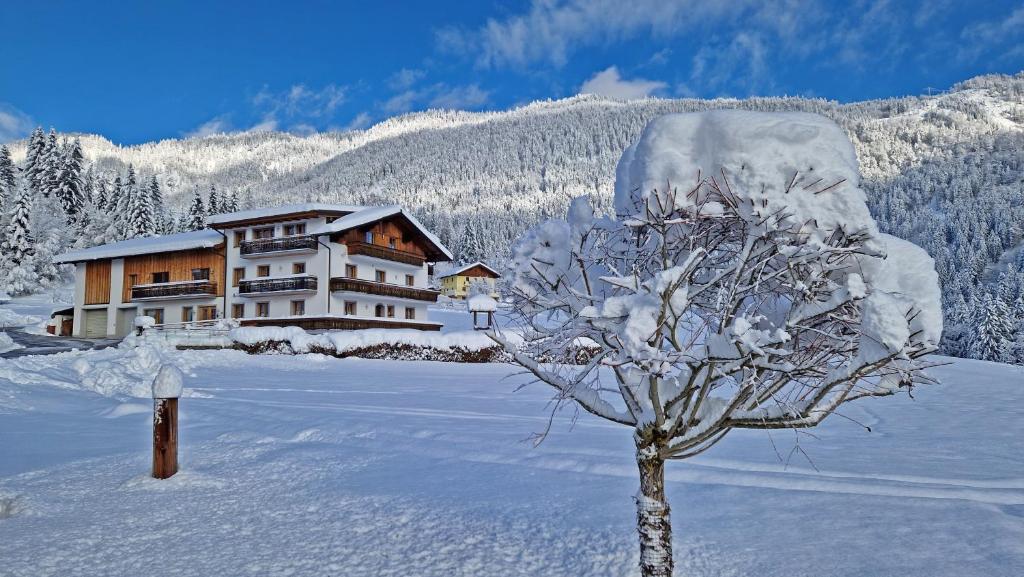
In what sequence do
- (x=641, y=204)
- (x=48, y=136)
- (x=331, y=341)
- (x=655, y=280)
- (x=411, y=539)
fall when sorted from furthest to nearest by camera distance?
(x=48, y=136) → (x=331, y=341) → (x=411, y=539) → (x=641, y=204) → (x=655, y=280)

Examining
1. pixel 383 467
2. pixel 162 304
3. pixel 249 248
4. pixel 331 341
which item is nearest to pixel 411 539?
→ pixel 383 467

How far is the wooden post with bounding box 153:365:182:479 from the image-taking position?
6809mm

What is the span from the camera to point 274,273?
130ft

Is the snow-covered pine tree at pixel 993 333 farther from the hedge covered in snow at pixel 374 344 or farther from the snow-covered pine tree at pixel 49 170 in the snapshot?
the snow-covered pine tree at pixel 49 170

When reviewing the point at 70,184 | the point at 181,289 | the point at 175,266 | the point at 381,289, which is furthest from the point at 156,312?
the point at 70,184

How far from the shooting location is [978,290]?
316ft

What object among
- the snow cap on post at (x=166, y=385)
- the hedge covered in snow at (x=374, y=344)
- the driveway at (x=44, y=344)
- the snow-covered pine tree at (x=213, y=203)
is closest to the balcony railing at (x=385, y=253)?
the hedge covered in snow at (x=374, y=344)

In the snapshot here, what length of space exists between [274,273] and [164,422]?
3494 cm

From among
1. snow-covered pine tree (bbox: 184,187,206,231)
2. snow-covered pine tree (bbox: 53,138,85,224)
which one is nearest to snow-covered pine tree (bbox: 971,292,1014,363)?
snow-covered pine tree (bbox: 184,187,206,231)

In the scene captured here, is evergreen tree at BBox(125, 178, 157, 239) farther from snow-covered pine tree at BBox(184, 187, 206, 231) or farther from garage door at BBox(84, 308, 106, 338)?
garage door at BBox(84, 308, 106, 338)

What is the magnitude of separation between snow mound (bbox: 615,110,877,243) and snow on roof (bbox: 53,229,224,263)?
138 ft

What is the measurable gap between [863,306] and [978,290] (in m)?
118

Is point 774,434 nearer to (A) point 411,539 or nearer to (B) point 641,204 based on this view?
(A) point 411,539

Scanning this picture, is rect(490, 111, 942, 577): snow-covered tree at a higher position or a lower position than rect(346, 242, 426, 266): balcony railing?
lower
